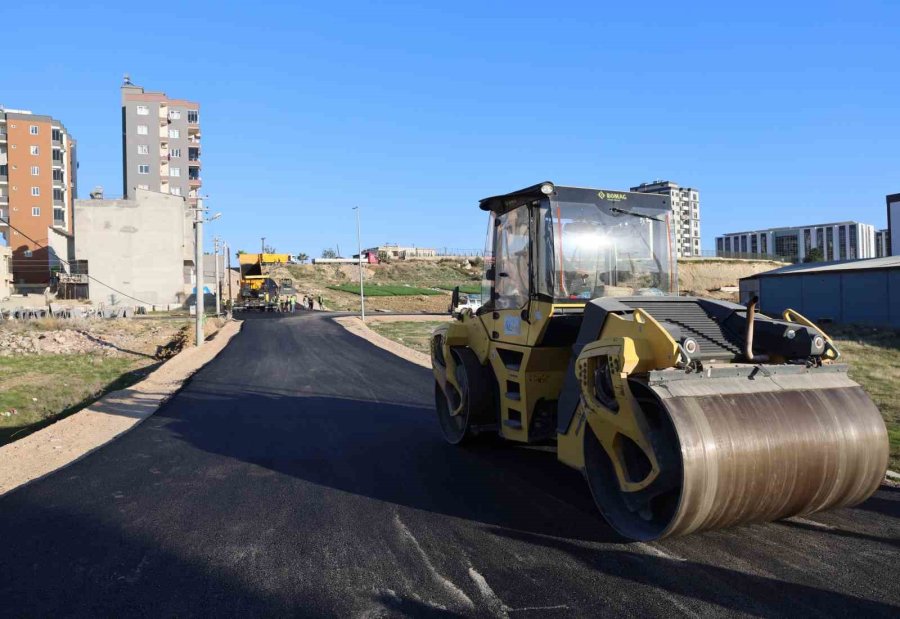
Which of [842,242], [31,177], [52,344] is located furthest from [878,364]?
[842,242]

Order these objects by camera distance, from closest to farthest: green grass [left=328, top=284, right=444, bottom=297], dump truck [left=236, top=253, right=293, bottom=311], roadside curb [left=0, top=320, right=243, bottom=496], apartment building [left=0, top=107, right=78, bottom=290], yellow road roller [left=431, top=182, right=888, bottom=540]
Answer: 1. yellow road roller [left=431, top=182, right=888, bottom=540]
2. roadside curb [left=0, top=320, right=243, bottom=496]
3. dump truck [left=236, top=253, right=293, bottom=311]
4. green grass [left=328, top=284, right=444, bottom=297]
5. apartment building [left=0, top=107, right=78, bottom=290]

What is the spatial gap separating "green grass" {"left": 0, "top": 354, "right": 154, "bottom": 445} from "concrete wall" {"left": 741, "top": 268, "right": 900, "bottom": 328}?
25.3 metres

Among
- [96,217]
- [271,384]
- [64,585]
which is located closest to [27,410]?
[271,384]

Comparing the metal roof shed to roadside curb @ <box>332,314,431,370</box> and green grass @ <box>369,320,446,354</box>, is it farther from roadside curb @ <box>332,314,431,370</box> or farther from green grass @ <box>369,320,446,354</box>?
roadside curb @ <box>332,314,431,370</box>

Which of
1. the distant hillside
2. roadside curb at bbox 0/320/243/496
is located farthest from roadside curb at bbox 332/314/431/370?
the distant hillside

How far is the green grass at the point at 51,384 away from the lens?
1464 cm

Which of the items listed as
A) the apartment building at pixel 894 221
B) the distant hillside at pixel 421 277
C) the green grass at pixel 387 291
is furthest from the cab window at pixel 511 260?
the apartment building at pixel 894 221

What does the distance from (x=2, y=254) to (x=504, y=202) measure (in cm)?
5897

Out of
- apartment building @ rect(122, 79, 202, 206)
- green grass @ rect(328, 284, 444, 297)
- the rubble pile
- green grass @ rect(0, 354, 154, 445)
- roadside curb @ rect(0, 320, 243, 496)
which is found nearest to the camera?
roadside curb @ rect(0, 320, 243, 496)

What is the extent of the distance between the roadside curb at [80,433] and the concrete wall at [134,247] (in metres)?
41.7

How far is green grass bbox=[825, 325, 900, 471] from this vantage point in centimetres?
1020

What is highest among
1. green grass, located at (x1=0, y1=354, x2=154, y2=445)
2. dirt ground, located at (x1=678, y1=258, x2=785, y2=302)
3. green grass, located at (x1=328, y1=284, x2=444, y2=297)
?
dirt ground, located at (x1=678, y1=258, x2=785, y2=302)

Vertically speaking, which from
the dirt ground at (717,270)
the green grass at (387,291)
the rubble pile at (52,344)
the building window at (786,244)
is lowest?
the rubble pile at (52,344)

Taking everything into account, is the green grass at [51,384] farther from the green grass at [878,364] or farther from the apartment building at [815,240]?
the apartment building at [815,240]
